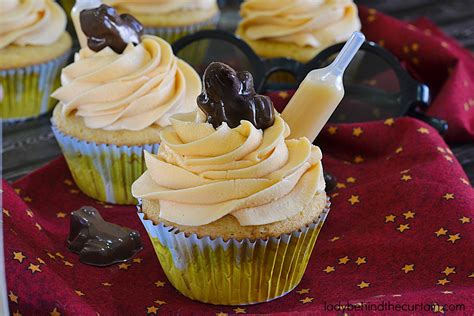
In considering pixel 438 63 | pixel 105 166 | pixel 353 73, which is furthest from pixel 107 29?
pixel 438 63

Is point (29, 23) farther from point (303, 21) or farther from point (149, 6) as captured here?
point (303, 21)

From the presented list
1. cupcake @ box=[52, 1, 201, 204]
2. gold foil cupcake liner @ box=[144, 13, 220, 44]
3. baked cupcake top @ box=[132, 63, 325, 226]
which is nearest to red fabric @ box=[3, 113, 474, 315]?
cupcake @ box=[52, 1, 201, 204]

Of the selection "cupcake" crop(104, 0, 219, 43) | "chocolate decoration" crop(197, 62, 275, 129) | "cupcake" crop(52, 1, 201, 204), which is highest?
"chocolate decoration" crop(197, 62, 275, 129)

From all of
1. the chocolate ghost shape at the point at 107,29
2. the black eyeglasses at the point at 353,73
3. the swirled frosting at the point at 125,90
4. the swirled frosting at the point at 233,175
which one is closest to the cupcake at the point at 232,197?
the swirled frosting at the point at 233,175

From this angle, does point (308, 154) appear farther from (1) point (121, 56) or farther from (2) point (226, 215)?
(1) point (121, 56)

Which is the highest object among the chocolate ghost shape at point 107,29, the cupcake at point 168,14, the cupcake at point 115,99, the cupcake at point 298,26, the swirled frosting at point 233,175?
the swirled frosting at point 233,175

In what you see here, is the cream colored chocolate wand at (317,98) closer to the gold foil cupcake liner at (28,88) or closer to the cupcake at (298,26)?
the cupcake at (298,26)

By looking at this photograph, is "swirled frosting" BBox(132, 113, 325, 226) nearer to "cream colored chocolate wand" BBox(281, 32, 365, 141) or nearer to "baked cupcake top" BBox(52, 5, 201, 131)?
"cream colored chocolate wand" BBox(281, 32, 365, 141)

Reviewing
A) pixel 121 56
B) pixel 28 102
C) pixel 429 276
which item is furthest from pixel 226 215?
pixel 28 102
